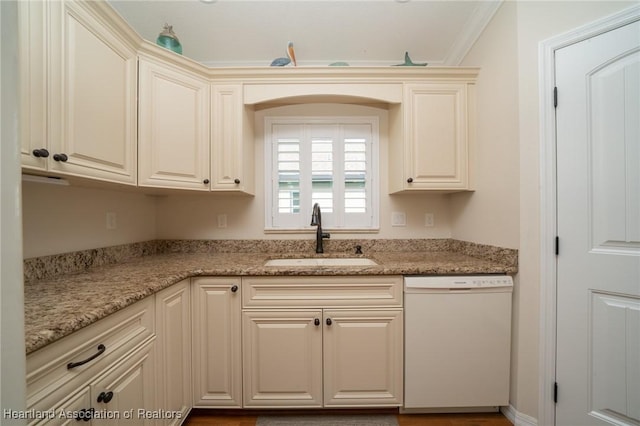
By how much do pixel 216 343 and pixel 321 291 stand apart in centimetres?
67

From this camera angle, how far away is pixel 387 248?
80.4 inches

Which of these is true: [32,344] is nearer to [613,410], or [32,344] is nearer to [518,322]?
[518,322]

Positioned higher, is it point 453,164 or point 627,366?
point 453,164

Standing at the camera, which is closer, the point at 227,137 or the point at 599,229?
the point at 599,229

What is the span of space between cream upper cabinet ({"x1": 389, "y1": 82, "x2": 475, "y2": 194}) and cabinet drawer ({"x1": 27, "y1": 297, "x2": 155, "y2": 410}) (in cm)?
170

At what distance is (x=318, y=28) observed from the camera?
1736 millimetres

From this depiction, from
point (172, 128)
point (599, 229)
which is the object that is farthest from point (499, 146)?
point (172, 128)

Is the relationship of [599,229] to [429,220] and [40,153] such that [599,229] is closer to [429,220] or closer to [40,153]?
[429,220]

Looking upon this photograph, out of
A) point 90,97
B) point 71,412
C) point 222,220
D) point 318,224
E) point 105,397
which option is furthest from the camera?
point 222,220

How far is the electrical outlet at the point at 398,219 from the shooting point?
207 cm

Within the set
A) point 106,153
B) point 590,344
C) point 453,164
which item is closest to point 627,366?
point 590,344

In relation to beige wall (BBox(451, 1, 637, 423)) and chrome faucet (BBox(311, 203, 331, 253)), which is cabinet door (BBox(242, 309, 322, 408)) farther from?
beige wall (BBox(451, 1, 637, 423))

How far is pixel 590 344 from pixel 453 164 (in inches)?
46.1

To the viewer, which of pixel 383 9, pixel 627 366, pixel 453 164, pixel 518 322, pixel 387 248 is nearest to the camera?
pixel 627 366
